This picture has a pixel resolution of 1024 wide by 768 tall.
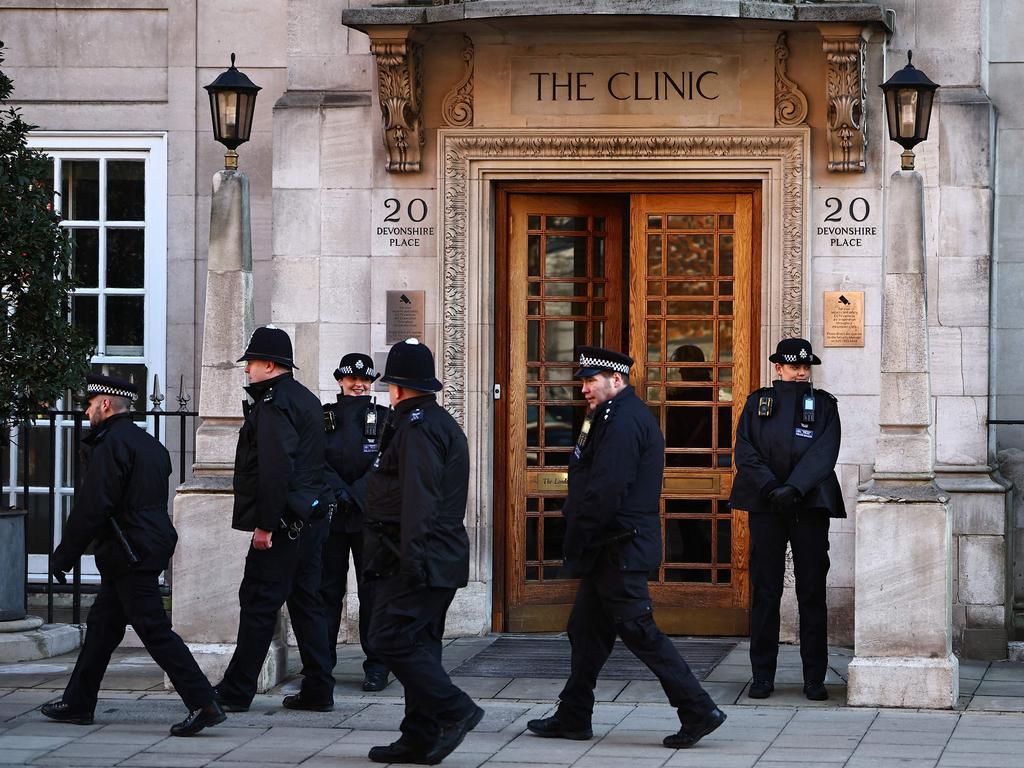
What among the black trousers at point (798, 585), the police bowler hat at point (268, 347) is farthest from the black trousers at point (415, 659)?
the black trousers at point (798, 585)

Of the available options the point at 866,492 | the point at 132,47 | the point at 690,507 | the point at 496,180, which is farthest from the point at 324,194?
the point at 866,492

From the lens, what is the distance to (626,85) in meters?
11.9

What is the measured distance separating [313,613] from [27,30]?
5.82 m

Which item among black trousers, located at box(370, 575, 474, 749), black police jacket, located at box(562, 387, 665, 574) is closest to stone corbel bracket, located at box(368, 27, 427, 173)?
black police jacket, located at box(562, 387, 665, 574)

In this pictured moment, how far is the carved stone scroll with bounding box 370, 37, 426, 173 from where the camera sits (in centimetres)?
1168

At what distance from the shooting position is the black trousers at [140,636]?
29.4 ft

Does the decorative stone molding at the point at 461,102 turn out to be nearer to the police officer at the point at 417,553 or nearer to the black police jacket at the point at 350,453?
the black police jacket at the point at 350,453

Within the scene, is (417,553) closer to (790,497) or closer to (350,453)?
(350,453)

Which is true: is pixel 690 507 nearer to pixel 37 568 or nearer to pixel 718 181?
pixel 718 181

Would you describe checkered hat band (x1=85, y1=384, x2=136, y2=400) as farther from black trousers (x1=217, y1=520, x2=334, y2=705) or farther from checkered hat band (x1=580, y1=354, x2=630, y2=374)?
checkered hat band (x1=580, y1=354, x2=630, y2=374)

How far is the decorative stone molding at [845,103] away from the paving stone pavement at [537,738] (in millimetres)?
3324

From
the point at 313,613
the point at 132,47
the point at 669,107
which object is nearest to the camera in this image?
the point at 313,613

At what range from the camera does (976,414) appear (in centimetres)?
1157

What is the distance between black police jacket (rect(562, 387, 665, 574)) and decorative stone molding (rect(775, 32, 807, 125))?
142 inches
